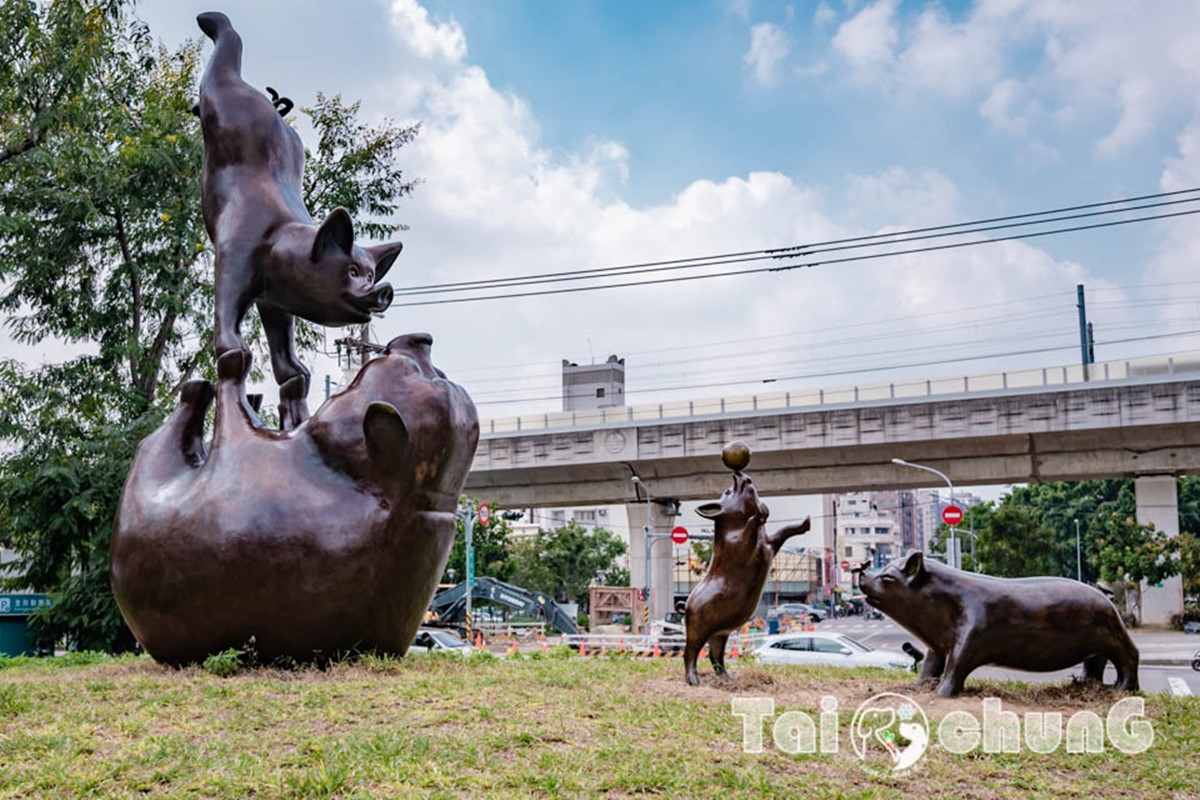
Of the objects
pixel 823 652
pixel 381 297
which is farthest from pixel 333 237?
pixel 823 652

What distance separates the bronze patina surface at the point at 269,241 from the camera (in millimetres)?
9406

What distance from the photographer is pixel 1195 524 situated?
5509 cm

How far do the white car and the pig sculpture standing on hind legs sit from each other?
8696 mm

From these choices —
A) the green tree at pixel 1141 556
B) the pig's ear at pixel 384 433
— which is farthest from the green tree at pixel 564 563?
the pig's ear at pixel 384 433

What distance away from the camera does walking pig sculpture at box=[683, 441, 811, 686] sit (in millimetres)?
9055

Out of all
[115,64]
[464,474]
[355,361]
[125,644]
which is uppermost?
[115,64]

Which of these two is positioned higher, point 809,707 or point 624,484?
point 624,484

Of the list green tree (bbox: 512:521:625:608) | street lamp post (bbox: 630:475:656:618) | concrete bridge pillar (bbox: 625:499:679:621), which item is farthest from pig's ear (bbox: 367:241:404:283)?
green tree (bbox: 512:521:625:608)

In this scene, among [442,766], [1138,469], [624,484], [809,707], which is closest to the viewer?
[442,766]

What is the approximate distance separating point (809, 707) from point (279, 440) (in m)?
4.47

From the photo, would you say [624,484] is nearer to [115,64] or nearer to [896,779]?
[115,64]

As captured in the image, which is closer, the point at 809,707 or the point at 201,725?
the point at 201,725

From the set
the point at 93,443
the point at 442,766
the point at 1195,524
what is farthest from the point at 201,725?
the point at 1195,524

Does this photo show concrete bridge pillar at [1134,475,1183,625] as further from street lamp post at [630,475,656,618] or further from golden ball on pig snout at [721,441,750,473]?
golden ball on pig snout at [721,441,750,473]
